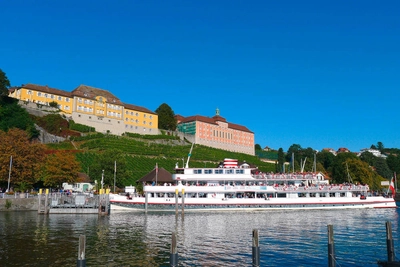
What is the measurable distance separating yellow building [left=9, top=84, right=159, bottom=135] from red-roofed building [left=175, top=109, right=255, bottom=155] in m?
17.2

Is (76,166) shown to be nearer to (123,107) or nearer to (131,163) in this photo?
(131,163)

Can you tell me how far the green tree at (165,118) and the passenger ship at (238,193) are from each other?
68.0m

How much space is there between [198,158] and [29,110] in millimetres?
42094

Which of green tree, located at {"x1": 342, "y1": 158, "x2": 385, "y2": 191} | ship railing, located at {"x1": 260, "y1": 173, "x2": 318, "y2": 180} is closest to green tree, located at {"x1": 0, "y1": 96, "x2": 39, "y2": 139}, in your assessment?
ship railing, located at {"x1": 260, "y1": 173, "x2": 318, "y2": 180}

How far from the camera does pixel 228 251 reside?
21.4 m

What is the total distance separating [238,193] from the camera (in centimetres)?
4922

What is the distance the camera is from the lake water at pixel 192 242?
19.1 metres

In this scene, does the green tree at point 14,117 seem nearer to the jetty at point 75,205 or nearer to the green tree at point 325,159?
the jetty at point 75,205

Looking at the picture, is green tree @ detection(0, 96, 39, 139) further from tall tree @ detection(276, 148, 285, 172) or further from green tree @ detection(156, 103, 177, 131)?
tall tree @ detection(276, 148, 285, 172)

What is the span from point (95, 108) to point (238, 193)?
194 feet

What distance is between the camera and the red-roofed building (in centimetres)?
12125

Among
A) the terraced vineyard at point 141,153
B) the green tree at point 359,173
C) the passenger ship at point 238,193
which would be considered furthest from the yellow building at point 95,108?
the green tree at point 359,173

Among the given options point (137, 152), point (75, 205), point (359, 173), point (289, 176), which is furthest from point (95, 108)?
point (359, 173)

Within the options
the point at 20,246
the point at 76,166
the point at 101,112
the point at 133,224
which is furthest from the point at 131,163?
the point at 20,246
